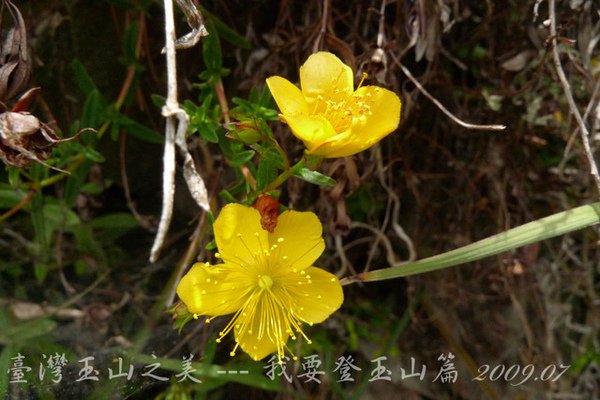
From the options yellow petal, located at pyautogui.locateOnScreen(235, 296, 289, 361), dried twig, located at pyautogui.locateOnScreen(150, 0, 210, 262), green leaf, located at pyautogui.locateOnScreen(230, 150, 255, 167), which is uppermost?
green leaf, located at pyautogui.locateOnScreen(230, 150, 255, 167)

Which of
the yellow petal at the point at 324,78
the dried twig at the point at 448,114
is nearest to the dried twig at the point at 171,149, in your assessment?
the yellow petal at the point at 324,78

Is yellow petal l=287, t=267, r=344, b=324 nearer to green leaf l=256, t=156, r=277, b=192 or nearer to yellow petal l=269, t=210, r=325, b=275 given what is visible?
yellow petal l=269, t=210, r=325, b=275

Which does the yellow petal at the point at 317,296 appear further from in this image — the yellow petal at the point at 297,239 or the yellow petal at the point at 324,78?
the yellow petal at the point at 324,78

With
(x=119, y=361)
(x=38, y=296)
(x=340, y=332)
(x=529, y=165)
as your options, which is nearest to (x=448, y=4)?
(x=529, y=165)

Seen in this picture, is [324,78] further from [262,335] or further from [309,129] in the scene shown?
[262,335]

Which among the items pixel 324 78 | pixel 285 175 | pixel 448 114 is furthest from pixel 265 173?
pixel 448 114

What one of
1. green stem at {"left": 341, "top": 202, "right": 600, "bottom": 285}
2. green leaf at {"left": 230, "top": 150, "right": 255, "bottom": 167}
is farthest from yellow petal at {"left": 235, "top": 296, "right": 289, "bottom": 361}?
green leaf at {"left": 230, "top": 150, "right": 255, "bottom": 167}
